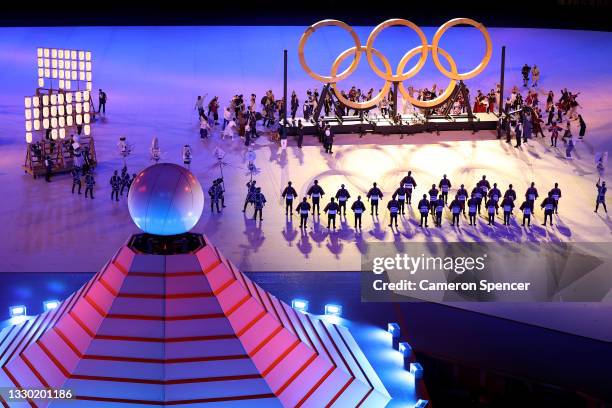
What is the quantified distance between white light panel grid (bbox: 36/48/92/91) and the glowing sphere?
23.3m

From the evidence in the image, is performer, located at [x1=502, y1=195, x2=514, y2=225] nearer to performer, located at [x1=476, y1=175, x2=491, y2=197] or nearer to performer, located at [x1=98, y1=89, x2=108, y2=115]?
performer, located at [x1=476, y1=175, x2=491, y2=197]

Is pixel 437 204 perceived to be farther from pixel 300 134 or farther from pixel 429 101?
pixel 429 101

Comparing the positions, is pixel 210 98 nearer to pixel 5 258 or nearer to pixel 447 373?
pixel 5 258

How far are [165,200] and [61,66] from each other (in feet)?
80.6

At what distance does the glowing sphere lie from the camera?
1432cm

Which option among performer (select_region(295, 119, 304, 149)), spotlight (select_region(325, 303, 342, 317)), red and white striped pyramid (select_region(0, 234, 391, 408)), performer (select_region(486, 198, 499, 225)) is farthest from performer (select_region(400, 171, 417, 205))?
red and white striped pyramid (select_region(0, 234, 391, 408))

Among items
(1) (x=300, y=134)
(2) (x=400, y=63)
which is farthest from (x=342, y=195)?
(2) (x=400, y=63)

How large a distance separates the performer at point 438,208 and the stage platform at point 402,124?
10.3 metres

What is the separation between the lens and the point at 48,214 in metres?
30.6

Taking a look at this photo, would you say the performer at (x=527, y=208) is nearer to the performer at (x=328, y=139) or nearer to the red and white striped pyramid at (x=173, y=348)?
the performer at (x=328, y=139)

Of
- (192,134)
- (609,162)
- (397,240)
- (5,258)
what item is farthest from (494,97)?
(5,258)

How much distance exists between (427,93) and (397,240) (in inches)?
560

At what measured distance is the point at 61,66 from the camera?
37.5 metres

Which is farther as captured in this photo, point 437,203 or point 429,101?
point 429,101
